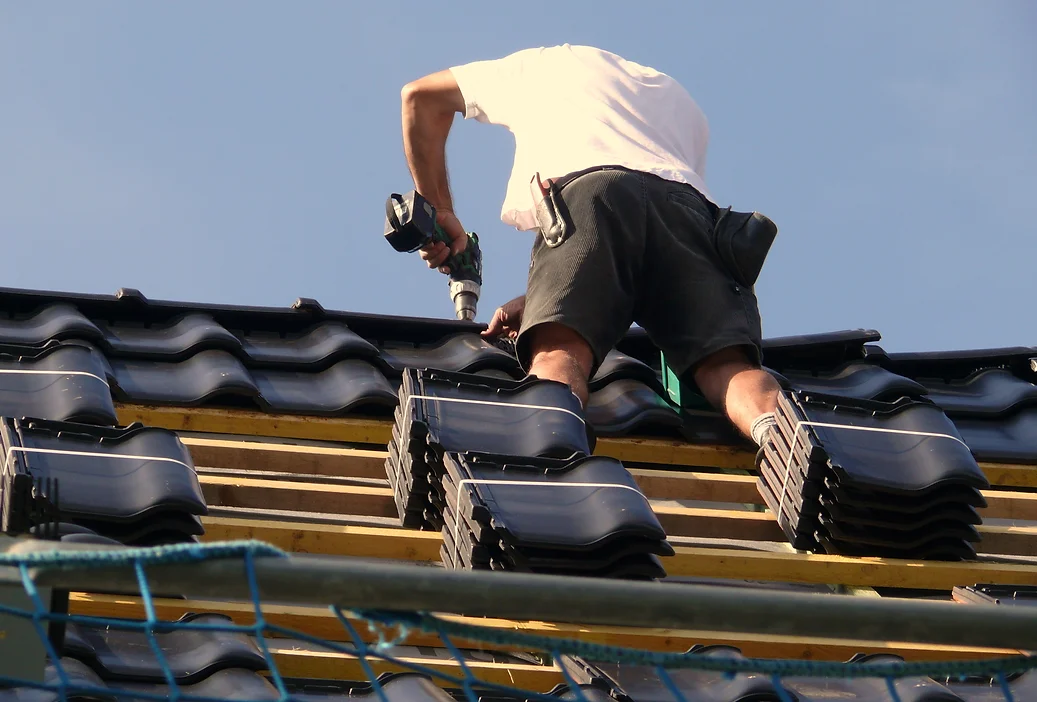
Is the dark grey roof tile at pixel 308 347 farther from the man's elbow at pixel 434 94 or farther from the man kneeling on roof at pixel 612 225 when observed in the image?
the man's elbow at pixel 434 94

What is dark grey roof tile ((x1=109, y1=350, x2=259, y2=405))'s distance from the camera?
13.3 feet

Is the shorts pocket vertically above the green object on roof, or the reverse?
the shorts pocket

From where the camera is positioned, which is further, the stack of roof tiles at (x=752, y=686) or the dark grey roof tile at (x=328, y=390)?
the dark grey roof tile at (x=328, y=390)

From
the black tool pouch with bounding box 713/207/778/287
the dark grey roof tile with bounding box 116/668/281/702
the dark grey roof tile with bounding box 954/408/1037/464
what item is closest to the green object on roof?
the black tool pouch with bounding box 713/207/778/287

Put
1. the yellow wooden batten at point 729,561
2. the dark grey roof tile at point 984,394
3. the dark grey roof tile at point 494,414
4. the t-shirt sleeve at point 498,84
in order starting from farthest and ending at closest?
the t-shirt sleeve at point 498,84
the dark grey roof tile at point 984,394
the dark grey roof tile at point 494,414
the yellow wooden batten at point 729,561

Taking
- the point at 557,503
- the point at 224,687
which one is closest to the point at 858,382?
the point at 557,503

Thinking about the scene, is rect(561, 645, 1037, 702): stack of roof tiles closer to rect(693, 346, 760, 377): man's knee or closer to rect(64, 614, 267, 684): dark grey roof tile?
rect(64, 614, 267, 684): dark grey roof tile

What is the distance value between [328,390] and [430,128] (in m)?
1.49

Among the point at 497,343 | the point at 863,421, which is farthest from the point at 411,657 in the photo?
the point at 497,343

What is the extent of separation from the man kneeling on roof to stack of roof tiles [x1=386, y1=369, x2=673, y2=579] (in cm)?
37

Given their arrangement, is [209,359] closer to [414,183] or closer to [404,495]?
[404,495]

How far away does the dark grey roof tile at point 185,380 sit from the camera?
4047 millimetres

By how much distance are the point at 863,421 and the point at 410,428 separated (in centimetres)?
115

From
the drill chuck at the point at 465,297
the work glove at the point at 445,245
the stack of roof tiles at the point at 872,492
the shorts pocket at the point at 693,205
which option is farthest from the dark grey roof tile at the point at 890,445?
the work glove at the point at 445,245
